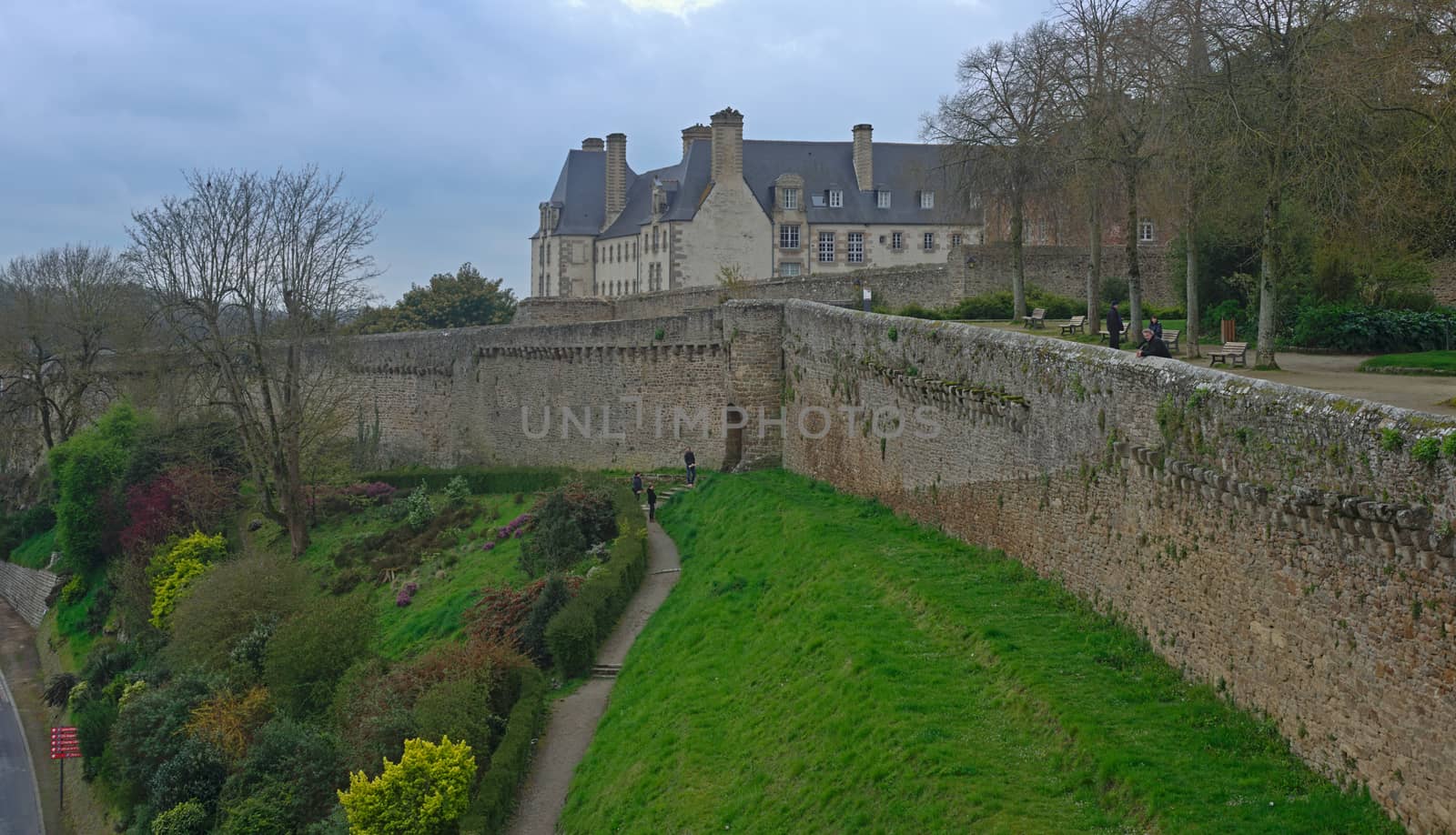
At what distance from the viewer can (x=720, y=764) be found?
1412 cm

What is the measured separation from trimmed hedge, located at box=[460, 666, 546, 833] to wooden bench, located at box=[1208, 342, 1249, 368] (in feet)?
35.2

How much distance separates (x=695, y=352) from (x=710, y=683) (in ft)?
47.7

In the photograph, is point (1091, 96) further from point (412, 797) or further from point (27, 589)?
point (27, 589)

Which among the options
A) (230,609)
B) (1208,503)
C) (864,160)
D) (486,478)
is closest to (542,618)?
(230,609)

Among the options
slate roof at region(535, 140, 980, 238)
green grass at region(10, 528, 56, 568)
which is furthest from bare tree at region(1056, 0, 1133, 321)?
green grass at region(10, 528, 56, 568)

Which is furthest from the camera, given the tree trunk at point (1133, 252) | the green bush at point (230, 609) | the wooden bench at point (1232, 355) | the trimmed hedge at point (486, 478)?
the trimmed hedge at point (486, 478)

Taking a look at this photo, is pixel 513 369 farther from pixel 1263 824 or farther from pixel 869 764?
pixel 1263 824

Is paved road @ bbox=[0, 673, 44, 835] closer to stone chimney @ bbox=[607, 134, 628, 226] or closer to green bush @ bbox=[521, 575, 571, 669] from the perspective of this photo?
green bush @ bbox=[521, 575, 571, 669]

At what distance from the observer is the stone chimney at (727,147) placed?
5306cm

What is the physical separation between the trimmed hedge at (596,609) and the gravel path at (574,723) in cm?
18

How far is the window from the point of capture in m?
54.6

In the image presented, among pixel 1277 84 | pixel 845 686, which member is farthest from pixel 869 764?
pixel 1277 84

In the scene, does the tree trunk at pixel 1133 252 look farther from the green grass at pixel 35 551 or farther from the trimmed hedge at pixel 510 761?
the green grass at pixel 35 551

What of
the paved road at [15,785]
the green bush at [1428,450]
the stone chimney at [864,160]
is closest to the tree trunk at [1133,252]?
the green bush at [1428,450]
